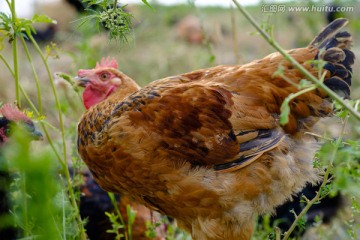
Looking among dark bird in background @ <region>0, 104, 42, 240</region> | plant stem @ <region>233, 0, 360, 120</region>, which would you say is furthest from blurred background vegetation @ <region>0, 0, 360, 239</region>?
plant stem @ <region>233, 0, 360, 120</region>

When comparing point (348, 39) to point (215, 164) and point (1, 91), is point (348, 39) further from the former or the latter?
point (1, 91)

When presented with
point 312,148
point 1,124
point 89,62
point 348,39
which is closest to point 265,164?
point 312,148

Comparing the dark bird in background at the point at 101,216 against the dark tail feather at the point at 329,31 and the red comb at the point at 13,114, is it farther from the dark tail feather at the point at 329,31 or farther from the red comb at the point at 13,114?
the dark tail feather at the point at 329,31

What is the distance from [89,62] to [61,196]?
5.11ft

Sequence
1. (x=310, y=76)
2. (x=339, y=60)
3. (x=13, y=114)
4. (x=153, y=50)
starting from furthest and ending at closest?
(x=153, y=50) < (x=339, y=60) < (x=13, y=114) < (x=310, y=76)

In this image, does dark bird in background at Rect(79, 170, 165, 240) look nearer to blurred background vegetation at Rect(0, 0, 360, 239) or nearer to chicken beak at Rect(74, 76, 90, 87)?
blurred background vegetation at Rect(0, 0, 360, 239)

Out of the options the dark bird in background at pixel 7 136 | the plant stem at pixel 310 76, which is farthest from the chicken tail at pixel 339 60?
the dark bird in background at pixel 7 136

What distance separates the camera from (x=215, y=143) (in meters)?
2.48

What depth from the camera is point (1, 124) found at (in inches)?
98.0

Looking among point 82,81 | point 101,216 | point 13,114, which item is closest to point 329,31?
point 82,81

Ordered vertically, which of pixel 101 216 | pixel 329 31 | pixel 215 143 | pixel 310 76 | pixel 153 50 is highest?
pixel 310 76

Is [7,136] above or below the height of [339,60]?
below

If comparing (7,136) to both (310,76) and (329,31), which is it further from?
(329,31)

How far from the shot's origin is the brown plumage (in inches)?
96.6
